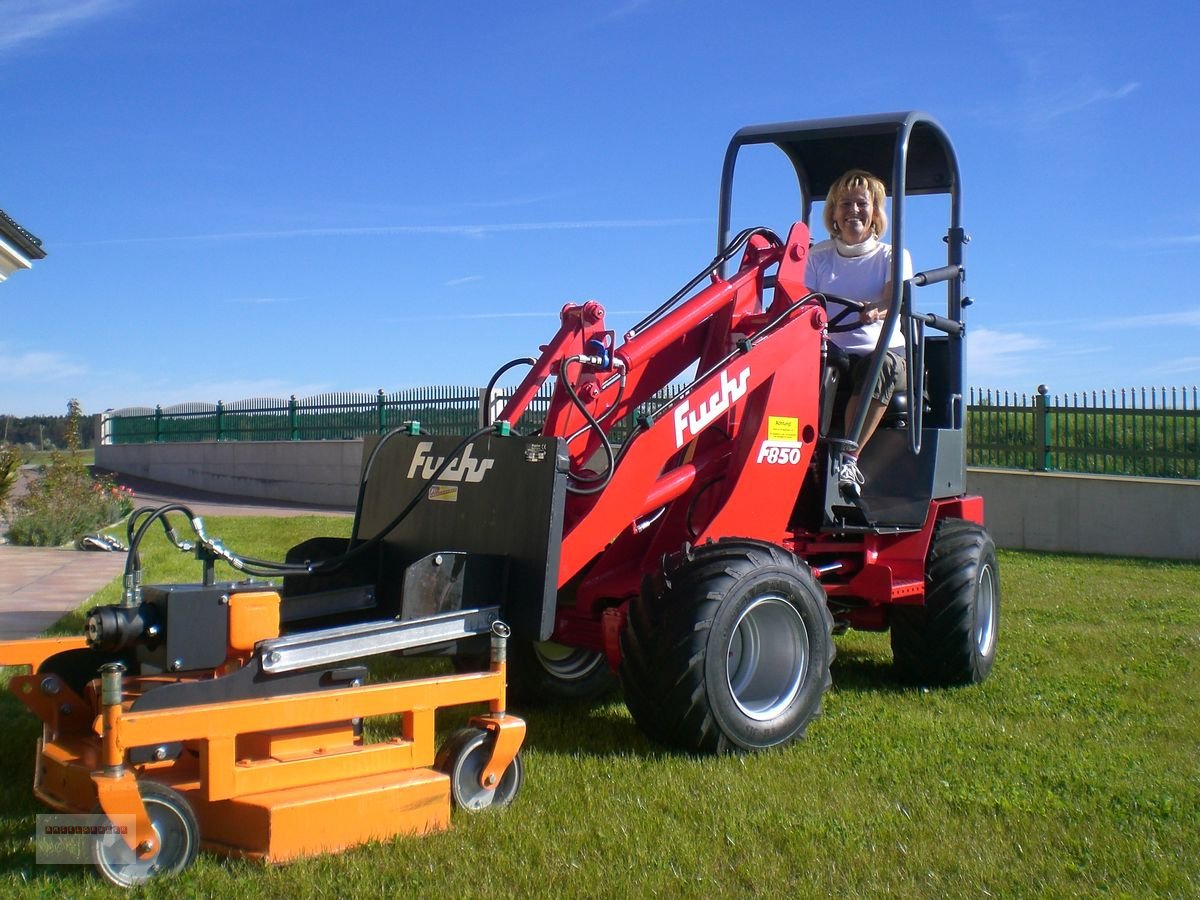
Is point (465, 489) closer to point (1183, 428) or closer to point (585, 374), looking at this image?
point (585, 374)

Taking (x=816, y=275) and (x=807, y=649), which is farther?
(x=816, y=275)

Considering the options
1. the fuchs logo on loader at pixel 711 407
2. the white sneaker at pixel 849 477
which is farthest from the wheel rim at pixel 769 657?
the white sneaker at pixel 849 477

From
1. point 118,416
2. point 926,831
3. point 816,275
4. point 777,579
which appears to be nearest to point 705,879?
point 926,831

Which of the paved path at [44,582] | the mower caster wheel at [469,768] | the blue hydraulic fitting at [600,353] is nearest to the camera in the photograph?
the mower caster wheel at [469,768]

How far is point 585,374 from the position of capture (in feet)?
17.8

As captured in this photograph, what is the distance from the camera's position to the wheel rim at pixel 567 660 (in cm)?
580

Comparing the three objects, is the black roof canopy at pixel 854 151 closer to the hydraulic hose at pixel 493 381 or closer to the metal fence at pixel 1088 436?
the hydraulic hose at pixel 493 381

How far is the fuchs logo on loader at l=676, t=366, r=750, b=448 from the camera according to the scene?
16.6 feet

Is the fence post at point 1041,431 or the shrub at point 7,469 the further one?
the fence post at point 1041,431

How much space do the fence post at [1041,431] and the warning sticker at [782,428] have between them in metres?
12.6

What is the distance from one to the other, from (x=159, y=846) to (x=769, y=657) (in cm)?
258

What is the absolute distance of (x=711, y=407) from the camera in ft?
16.9

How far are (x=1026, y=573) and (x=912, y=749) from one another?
26.1 feet

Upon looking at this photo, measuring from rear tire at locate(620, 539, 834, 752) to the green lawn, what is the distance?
5.4 inches
